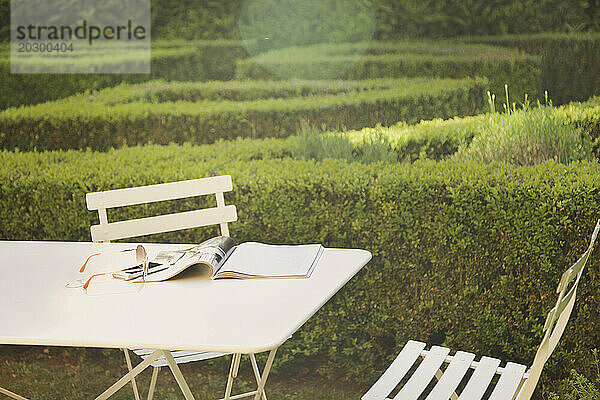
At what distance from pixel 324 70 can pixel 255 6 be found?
0.57 metres

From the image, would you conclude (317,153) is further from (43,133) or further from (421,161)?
(43,133)

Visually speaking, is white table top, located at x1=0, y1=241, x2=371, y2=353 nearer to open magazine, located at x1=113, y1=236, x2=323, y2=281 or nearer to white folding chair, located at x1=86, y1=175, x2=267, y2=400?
open magazine, located at x1=113, y1=236, x2=323, y2=281

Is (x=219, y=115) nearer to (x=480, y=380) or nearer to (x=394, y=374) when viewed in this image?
(x=394, y=374)

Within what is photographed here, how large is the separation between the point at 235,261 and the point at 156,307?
51cm

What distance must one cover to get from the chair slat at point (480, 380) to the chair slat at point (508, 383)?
0.04m

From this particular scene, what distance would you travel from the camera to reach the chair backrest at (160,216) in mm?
3283

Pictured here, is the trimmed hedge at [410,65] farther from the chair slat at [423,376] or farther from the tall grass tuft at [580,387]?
the chair slat at [423,376]

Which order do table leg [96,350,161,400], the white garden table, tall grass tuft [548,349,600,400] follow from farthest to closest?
tall grass tuft [548,349,600,400] → table leg [96,350,161,400] → the white garden table

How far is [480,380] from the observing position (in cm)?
275

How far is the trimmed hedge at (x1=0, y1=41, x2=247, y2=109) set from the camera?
14.7 feet

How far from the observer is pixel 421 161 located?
4.22m

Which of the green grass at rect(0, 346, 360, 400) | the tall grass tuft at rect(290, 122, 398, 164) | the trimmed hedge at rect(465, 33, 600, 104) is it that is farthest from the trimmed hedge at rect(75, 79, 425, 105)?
the green grass at rect(0, 346, 360, 400)

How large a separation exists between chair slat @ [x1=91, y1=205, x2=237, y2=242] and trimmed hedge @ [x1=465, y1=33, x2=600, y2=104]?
195 cm

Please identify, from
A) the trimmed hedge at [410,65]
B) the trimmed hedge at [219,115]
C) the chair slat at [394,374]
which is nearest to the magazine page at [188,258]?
the chair slat at [394,374]
